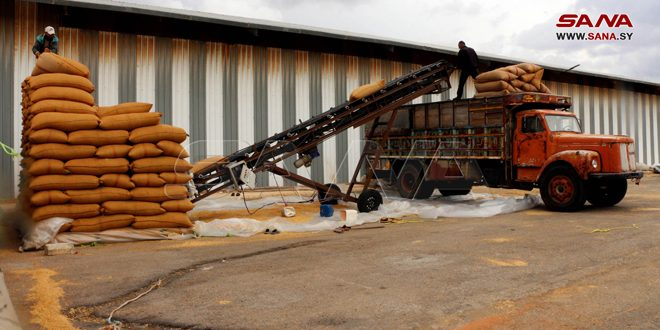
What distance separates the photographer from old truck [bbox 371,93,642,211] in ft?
32.7

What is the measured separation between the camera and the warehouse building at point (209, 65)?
12406 millimetres

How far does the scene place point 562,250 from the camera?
6082 millimetres

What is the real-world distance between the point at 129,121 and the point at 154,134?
43 centimetres

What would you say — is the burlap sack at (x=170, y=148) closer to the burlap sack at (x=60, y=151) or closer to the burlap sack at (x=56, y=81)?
the burlap sack at (x=60, y=151)

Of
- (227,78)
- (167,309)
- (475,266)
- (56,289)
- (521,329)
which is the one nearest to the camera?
(521,329)

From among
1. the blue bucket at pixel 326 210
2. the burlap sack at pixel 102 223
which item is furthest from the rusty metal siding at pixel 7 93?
the blue bucket at pixel 326 210

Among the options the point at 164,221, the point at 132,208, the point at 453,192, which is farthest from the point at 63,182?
the point at 453,192

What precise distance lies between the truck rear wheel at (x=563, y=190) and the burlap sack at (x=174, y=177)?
24.2 ft

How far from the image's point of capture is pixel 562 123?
11.0 meters

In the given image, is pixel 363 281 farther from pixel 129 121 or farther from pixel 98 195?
pixel 129 121

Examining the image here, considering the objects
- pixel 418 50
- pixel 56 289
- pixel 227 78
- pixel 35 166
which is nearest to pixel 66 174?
pixel 35 166

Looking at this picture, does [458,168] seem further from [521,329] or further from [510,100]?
[521,329]

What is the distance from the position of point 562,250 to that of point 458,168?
613cm

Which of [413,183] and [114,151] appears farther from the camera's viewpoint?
[413,183]
